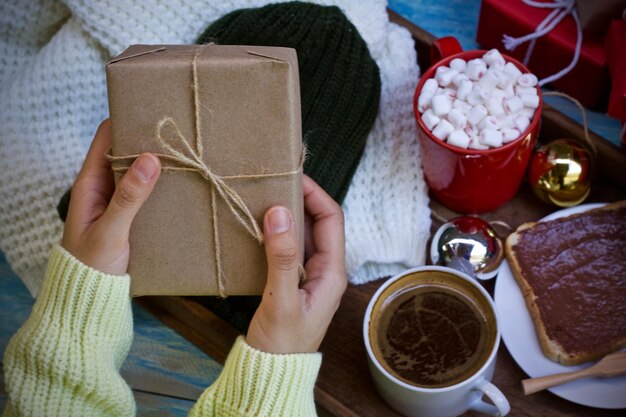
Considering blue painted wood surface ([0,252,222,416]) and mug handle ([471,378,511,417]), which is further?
blue painted wood surface ([0,252,222,416])

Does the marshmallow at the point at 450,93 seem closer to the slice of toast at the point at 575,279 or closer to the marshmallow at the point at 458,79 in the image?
the marshmallow at the point at 458,79

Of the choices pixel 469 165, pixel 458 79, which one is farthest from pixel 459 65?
pixel 469 165

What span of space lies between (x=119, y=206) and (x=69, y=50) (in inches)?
16.0

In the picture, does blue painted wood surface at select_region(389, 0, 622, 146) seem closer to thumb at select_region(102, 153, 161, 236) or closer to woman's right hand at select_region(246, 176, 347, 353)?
woman's right hand at select_region(246, 176, 347, 353)

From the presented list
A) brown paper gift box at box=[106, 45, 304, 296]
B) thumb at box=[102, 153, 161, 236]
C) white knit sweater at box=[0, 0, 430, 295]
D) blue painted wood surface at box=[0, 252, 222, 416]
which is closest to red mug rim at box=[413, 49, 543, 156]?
white knit sweater at box=[0, 0, 430, 295]

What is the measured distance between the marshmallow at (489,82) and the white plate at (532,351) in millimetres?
192

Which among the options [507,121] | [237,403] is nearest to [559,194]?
[507,121]

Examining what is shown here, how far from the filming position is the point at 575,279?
0.87 metres

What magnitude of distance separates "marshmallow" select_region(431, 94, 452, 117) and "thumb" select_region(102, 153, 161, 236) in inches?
14.2

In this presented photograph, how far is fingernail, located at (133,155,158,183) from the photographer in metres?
0.64

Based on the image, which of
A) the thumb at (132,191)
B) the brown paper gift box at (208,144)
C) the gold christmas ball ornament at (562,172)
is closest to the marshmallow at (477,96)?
the gold christmas ball ornament at (562,172)

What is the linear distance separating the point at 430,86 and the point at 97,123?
46 centimetres

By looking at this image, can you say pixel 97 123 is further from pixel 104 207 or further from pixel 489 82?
pixel 489 82

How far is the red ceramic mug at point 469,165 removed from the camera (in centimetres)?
84
